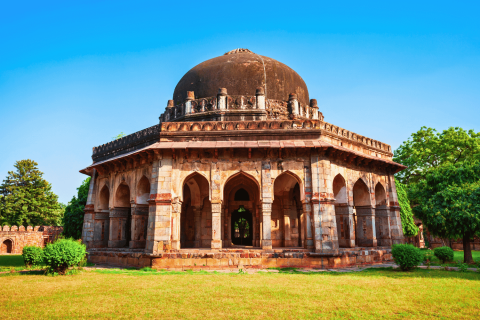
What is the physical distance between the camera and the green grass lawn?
220 inches

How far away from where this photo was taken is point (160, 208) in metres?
11.8

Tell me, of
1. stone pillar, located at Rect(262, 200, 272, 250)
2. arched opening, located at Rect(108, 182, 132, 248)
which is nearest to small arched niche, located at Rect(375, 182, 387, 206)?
stone pillar, located at Rect(262, 200, 272, 250)

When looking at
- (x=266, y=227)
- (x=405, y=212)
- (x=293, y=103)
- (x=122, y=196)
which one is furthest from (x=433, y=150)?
(x=122, y=196)

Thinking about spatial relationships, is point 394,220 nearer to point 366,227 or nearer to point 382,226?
point 382,226

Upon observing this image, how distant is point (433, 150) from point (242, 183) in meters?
16.0

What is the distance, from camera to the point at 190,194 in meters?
15.5

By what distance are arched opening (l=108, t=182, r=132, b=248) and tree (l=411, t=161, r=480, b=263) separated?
1222 centimetres

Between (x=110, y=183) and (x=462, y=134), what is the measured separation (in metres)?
21.9

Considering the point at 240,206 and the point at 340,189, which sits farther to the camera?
the point at 240,206

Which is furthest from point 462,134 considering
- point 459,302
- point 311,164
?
point 459,302

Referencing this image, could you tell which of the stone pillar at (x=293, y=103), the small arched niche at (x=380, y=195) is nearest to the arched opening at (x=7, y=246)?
the stone pillar at (x=293, y=103)

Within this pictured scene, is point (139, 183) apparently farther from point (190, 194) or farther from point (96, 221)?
point (96, 221)

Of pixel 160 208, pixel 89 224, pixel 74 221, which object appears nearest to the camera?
pixel 160 208

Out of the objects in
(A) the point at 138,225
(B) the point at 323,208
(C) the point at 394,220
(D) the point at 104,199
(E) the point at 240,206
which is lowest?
(A) the point at 138,225
